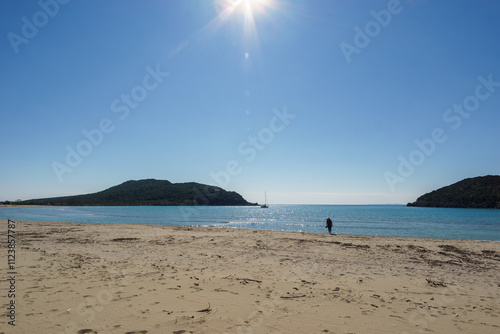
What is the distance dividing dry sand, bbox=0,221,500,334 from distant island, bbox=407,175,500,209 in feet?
490

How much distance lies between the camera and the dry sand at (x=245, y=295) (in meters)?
5.32

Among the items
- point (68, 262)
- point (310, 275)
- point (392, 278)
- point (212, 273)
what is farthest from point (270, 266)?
point (68, 262)

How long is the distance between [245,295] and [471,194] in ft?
560

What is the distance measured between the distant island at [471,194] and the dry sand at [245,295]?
149 m

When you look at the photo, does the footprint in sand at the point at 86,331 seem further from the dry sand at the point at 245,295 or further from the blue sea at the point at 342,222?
the blue sea at the point at 342,222

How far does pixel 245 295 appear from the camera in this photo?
7047 millimetres

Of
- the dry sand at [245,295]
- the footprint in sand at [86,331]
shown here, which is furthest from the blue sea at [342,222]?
the footprint in sand at [86,331]

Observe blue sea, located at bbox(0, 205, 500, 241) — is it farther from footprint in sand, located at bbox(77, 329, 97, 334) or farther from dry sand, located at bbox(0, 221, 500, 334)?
footprint in sand, located at bbox(77, 329, 97, 334)

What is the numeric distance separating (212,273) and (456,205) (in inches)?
6662

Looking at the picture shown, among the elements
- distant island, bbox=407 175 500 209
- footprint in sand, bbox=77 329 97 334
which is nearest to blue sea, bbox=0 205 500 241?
footprint in sand, bbox=77 329 97 334

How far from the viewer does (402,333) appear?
17.1 ft

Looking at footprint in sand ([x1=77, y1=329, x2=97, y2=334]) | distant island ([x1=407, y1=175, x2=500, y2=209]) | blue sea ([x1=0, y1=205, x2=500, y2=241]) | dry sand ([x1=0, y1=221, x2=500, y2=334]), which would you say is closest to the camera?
footprint in sand ([x1=77, y1=329, x2=97, y2=334])

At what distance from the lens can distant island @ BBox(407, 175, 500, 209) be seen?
125 metres

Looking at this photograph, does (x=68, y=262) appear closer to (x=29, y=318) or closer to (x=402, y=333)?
(x=29, y=318)
